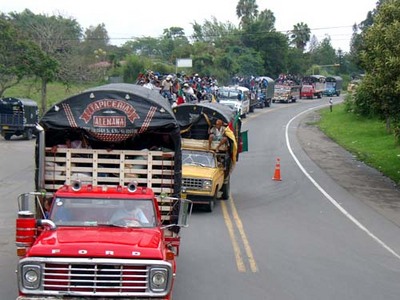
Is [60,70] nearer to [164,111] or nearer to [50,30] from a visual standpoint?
[50,30]

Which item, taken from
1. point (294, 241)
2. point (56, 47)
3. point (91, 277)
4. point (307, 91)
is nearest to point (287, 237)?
point (294, 241)

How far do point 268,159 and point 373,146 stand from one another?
8377 millimetres

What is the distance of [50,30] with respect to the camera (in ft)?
192

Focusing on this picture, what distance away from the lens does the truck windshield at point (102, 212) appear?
30.3 feet

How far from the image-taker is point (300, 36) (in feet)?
471

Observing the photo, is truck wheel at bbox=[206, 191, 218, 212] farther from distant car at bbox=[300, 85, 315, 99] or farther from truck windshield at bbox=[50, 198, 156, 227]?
distant car at bbox=[300, 85, 315, 99]

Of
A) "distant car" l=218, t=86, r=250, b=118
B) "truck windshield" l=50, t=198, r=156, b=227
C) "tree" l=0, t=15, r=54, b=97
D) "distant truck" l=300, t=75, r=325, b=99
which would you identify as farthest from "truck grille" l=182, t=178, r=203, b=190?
"distant truck" l=300, t=75, r=325, b=99

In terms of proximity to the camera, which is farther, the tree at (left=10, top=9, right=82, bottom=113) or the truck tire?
the tree at (left=10, top=9, right=82, bottom=113)

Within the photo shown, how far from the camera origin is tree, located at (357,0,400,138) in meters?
22.3

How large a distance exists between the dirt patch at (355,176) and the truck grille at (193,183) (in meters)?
5.17

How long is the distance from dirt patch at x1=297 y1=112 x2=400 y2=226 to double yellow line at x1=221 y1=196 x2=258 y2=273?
421 centimetres

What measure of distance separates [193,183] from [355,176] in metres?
11.5

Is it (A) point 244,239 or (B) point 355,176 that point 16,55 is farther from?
(A) point 244,239

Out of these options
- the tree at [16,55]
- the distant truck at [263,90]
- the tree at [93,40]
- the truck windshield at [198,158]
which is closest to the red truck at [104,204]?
the truck windshield at [198,158]
